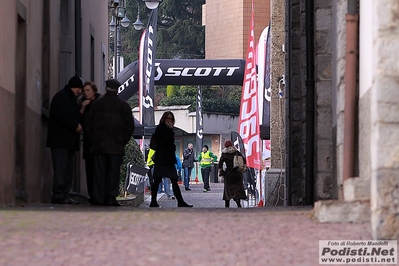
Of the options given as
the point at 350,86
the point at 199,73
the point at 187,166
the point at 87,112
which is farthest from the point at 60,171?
the point at 187,166

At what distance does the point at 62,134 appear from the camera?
50.3 feet

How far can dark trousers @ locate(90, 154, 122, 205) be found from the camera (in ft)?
49.1

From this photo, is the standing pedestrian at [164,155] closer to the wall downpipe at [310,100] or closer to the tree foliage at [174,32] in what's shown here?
the wall downpipe at [310,100]

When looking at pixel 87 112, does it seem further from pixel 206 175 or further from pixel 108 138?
pixel 206 175

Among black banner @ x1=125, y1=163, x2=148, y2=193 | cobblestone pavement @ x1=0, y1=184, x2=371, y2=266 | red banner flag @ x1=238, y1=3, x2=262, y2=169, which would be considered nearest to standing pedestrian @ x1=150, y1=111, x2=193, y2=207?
red banner flag @ x1=238, y1=3, x2=262, y2=169

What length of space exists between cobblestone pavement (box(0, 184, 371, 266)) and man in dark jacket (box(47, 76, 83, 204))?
4280mm

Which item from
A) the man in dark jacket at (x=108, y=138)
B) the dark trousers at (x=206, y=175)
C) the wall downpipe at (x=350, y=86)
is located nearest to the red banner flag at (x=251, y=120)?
the man in dark jacket at (x=108, y=138)

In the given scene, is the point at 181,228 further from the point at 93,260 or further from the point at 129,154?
the point at 129,154

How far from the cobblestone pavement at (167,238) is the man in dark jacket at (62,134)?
4280mm

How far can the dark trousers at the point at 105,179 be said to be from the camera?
1497 centimetres

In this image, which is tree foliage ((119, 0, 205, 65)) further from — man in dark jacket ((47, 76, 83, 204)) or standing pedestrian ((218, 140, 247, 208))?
man in dark jacket ((47, 76, 83, 204))

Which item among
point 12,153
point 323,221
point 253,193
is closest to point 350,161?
point 323,221

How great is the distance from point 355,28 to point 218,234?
2.58 m

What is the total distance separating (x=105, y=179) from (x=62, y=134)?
0.88 m
